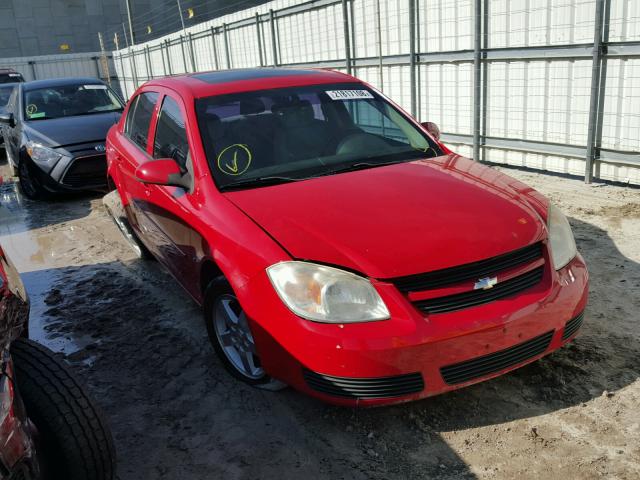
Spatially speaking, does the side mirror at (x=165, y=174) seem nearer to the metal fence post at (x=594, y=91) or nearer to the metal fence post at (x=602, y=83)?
the metal fence post at (x=594, y=91)

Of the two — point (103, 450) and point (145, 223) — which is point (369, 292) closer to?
point (103, 450)

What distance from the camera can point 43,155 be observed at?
7844 millimetres

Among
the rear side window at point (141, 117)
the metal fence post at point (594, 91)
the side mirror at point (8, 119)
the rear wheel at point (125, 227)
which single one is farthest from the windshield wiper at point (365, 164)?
the side mirror at point (8, 119)

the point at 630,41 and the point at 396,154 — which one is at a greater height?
the point at 630,41

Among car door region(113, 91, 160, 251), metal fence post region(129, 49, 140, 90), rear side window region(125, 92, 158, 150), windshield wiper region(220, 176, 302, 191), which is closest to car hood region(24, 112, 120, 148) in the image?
car door region(113, 91, 160, 251)

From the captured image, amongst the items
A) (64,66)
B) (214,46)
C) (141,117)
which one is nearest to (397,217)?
(141,117)

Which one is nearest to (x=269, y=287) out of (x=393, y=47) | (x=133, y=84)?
(x=393, y=47)

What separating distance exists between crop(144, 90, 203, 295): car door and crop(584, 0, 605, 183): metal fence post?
183 inches

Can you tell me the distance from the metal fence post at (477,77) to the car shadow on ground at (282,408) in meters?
4.19

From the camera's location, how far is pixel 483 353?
2.59 metres

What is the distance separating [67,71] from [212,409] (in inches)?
1064

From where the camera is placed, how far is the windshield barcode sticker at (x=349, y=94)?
13.2ft

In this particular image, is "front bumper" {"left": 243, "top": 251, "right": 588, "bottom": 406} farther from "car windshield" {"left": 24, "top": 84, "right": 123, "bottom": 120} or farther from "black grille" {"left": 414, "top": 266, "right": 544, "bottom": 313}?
"car windshield" {"left": 24, "top": 84, "right": 123, "bottom": 120}

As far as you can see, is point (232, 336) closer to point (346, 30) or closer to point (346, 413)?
point (346, 413)
